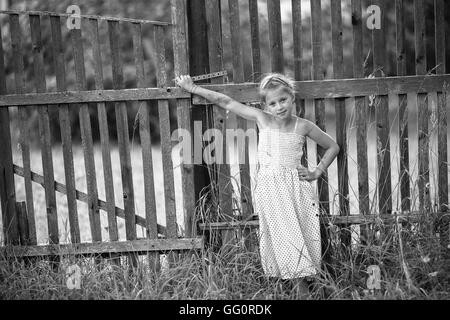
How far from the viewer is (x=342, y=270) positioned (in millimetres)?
3543

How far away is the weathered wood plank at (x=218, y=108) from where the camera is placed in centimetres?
371

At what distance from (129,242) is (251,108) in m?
1.28

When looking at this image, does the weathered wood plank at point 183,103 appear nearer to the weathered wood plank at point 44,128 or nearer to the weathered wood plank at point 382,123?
the weathered wood plank at point 44,128

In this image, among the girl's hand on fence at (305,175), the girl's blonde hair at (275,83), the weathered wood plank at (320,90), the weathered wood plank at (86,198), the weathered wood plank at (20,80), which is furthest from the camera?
the weathered wood plank at (86,198)

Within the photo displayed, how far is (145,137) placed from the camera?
379 centimetres

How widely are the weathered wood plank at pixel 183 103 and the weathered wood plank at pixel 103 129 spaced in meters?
0.52

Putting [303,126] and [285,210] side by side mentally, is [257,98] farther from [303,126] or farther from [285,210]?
[285,210]

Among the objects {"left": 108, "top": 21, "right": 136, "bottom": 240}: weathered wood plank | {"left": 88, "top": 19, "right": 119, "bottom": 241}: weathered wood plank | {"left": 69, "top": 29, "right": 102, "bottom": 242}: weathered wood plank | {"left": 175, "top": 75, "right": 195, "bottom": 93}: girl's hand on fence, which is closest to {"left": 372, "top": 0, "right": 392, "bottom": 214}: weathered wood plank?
{"left": 175, "top": 75, "right": 195, "bottom": 93}: girl's hand on fence

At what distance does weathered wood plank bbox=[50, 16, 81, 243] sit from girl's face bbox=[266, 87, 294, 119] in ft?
4.69

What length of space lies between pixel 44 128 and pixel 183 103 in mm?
1010

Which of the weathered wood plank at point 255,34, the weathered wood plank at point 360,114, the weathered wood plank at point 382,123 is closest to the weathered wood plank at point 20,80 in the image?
the weathered wood plank at point 255,34

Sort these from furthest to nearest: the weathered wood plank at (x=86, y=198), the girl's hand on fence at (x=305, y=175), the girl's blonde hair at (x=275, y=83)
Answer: the weathered wood plank at (x=86, y=198), the girl's hand on fence at (x=305, y=175), the girl's blonde hair at (x=275, y=83)

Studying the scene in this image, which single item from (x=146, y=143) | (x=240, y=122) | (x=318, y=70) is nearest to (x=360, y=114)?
(x=318, y=70)
